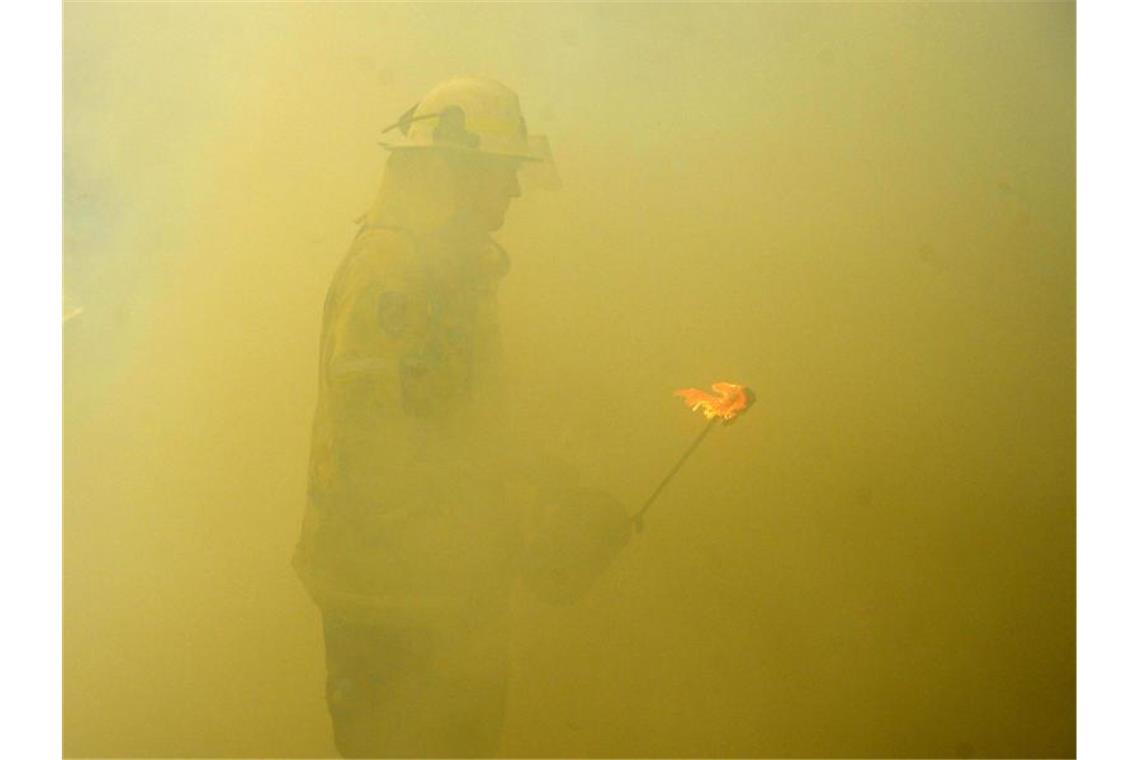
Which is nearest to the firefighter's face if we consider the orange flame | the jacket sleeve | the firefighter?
the firefighter

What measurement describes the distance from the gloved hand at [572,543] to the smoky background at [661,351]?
43mm

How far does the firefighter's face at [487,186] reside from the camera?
1.99 metres

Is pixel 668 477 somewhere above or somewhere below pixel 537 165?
below

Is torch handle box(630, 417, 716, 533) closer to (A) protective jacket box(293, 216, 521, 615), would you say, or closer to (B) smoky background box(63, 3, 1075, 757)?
(B) smoky background box(63, 3, 1075, 757)

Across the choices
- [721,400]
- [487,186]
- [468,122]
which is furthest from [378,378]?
[721,400]

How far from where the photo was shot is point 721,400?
80.2 inches

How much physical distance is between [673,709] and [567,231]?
1.00m

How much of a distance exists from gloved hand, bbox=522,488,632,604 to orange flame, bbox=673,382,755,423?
0.26m

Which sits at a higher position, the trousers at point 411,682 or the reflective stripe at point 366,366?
the reflective stripe at point 366,366

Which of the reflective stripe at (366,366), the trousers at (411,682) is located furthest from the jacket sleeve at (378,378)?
the trousers at (411,682)

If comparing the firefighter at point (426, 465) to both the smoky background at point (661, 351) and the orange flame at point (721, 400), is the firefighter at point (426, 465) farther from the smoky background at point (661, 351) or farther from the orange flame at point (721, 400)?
the orange flame at point (721, 400)

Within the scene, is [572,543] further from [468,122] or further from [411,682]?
[468,122]

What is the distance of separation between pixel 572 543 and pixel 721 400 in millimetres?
422
